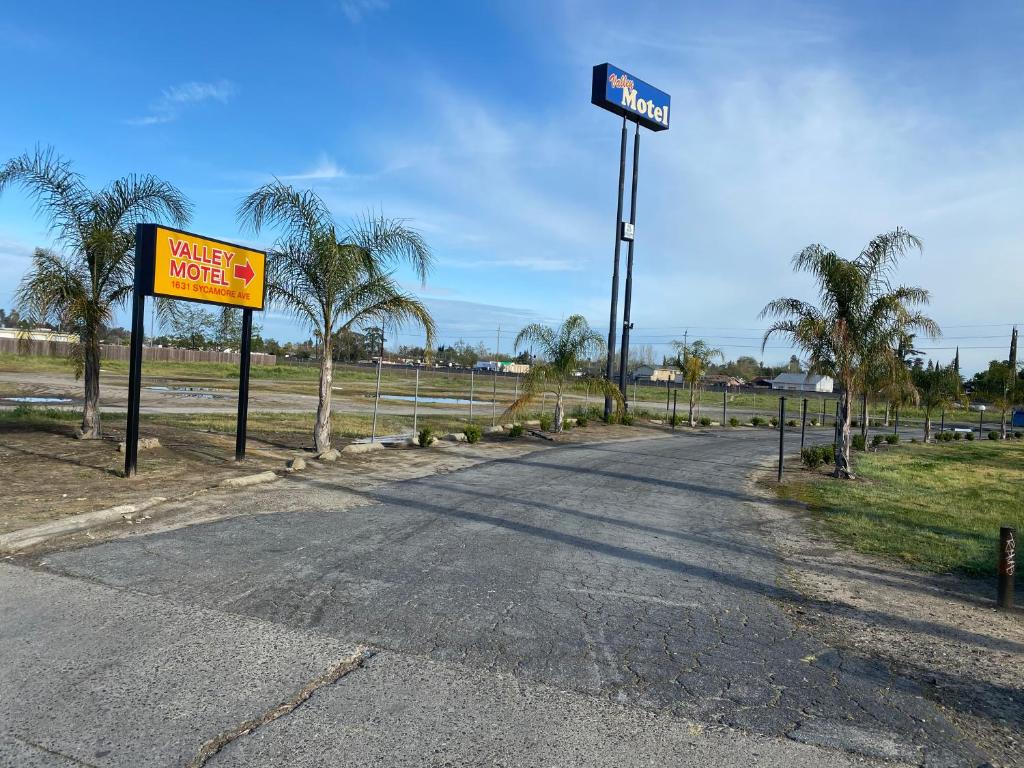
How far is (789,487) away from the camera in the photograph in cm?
1413

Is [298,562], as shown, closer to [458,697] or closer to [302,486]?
[458,697]

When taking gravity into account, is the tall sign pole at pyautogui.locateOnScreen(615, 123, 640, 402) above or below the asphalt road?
above

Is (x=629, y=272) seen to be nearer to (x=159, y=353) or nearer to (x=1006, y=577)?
(x=1006, y=577)

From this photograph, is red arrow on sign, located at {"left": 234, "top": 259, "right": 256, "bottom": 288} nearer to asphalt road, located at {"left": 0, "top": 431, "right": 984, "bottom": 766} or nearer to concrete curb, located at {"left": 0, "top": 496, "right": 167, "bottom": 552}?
concrete curb, located at {"left": 0, "top": 496, "right": 167, "bottom": 552}

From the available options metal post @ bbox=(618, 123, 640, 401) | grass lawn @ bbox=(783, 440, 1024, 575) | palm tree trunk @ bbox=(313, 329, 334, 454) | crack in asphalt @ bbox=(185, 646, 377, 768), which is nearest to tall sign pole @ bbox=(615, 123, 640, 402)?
metal post @ bbox=(618, 123, 640, 401)

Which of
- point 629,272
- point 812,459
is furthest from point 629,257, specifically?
point 812,459

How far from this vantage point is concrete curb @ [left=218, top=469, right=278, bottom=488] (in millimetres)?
10398

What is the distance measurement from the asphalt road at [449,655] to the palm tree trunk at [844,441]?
8.75m

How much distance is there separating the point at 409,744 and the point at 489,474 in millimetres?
9811

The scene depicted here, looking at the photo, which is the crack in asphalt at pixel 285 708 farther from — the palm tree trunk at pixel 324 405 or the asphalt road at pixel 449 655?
the palm tree trunk at pixel 324 405

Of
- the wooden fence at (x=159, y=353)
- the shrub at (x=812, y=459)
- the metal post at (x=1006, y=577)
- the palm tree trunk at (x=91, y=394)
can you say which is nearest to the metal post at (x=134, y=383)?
the palm tree trunk at (x=91, y=394)

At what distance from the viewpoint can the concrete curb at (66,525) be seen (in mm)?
6797

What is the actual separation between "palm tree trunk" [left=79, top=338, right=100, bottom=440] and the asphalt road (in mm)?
6634

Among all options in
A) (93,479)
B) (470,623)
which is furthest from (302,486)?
(470,623)
